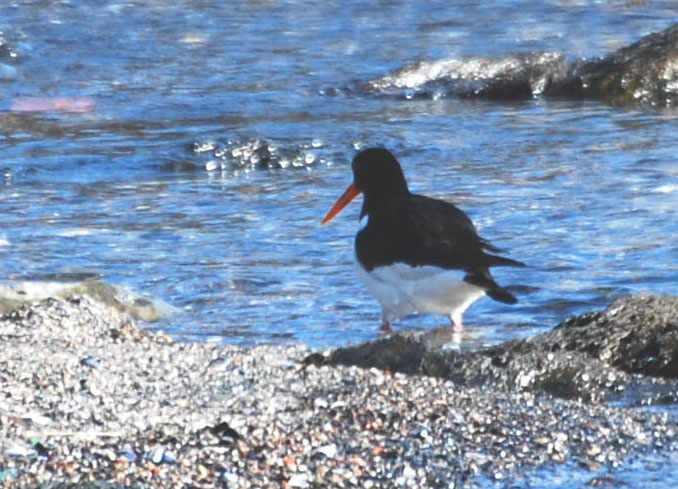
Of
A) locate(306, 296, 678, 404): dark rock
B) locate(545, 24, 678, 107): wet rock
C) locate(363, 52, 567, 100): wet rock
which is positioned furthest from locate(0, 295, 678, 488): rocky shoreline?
locate(363, 52, 567, 100): wet rock

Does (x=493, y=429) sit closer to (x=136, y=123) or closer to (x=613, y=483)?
(x=613, y=483)

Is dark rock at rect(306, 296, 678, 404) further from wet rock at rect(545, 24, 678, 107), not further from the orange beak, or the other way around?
wet rock at rect(545, 24, 678, 107)

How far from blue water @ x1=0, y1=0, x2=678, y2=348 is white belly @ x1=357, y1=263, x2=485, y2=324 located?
0.54 ft

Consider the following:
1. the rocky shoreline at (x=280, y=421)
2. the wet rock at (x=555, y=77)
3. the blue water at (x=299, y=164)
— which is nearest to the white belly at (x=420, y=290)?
the blue water at (x=299, y=164)

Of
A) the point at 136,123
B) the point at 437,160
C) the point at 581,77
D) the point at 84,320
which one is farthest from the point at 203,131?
the point at 84,320

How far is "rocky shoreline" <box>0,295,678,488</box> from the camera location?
4098 millimetres

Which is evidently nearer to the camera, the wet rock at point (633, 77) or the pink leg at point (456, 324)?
the pink leg at point (456, 324)

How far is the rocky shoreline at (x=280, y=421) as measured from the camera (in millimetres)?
4098

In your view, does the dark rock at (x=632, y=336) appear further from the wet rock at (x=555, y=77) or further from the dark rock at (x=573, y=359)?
the wet rock at (x=555, y=77)

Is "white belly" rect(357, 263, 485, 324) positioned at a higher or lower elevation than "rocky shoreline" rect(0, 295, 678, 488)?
lower

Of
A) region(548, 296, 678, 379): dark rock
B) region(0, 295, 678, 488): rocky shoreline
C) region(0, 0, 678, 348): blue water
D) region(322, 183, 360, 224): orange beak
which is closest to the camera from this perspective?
region(0, 295, 678, 488): rocky shoreline

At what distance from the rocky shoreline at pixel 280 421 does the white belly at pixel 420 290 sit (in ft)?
3.18

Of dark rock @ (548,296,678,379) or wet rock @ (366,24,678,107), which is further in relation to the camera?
wet rock @ (366,24,678,107)

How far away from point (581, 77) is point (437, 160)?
256cm
